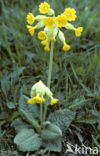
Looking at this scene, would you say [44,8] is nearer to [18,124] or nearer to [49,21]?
[49,21]

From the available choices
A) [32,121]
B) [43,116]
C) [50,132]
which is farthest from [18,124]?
[50,132]

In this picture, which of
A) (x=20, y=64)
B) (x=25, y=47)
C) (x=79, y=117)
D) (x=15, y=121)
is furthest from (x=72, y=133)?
(x=25, y=47)

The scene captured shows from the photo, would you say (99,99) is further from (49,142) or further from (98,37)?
(98,37)

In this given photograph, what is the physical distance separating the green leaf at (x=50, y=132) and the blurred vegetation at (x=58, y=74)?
0.70 feet

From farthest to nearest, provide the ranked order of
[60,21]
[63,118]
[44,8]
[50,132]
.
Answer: [63,118]
[50,132]
[44,8]
[60,21]

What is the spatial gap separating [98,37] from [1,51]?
154cm

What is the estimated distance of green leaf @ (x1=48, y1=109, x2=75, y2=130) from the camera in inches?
96.4

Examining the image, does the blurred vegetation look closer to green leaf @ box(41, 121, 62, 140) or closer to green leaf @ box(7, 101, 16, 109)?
green leaf @ box(7, 101, 16, 109)

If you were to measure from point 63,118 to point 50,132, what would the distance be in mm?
237

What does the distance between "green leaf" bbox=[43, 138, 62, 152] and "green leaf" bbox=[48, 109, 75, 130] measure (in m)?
0.16

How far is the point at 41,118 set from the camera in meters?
2.50

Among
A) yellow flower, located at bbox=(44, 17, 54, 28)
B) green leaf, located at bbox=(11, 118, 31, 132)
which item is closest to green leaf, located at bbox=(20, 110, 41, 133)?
green leaf, located at bbox=(11, 118, 31, 132)

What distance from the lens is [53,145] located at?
2416 millimetres

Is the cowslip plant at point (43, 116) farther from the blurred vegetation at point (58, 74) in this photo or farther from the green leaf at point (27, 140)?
the blurred vegetation at point (58, 74)
